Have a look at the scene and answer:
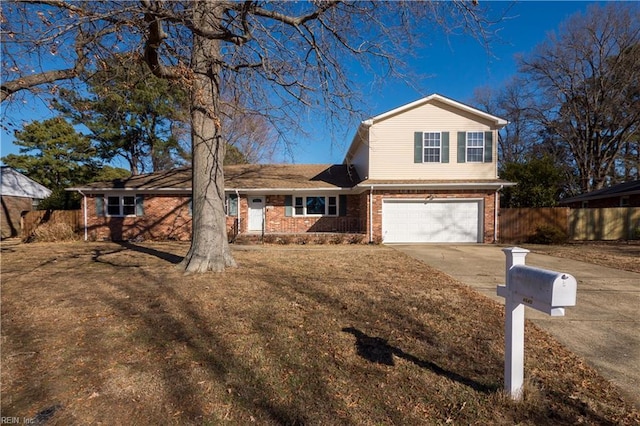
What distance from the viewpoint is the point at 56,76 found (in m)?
6.23

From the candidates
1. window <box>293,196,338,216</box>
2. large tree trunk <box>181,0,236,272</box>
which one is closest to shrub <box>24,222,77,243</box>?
window <box>293,196,338,216</box>

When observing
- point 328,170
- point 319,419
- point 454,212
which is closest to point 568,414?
point 319,419

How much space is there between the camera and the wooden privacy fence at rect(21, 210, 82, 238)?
16250 mm

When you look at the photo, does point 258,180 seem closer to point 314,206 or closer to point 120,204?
point 314,206

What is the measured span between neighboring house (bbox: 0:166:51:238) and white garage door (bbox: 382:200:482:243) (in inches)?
907

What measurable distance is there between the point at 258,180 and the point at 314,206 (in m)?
3.40

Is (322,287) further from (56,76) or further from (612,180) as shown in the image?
(612,180)

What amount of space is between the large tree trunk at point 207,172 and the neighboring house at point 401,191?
8050 mm

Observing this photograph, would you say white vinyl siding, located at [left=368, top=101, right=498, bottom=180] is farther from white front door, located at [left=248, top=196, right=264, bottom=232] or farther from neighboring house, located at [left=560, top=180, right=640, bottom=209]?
neighboring house, located at [left=560, top=180, right=640, bottom=209]

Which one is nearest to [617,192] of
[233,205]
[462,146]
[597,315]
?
[462,146]

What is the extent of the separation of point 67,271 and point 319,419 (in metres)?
7.94

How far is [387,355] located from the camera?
3.23m

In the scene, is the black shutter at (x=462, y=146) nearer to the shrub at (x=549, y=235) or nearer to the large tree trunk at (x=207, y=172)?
the shrub at (x=549, y=235)

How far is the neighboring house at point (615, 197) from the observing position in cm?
1969
